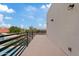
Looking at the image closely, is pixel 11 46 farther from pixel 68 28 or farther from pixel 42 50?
pixel 68 28

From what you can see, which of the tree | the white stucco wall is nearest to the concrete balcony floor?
the white stucco wall

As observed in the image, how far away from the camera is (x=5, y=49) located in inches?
158

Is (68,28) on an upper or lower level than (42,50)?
upper

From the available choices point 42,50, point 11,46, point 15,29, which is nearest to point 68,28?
point 42,50

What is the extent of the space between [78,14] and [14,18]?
9.59ft

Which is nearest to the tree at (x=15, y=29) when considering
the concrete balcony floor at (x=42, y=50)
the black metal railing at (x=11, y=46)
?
the black metal railing at (x=11, y=46)

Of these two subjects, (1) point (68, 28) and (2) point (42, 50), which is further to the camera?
(2) point (42, 50)

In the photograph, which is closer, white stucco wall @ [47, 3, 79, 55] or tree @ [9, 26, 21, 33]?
white stucco wall @ [47, 3, 79, 55]

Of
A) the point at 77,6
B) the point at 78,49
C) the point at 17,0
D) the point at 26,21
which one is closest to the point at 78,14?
the point at 77,6

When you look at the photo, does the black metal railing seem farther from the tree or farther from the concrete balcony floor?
the concrete balcony floor

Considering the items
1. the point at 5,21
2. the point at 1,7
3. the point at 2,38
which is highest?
the point at 1,7

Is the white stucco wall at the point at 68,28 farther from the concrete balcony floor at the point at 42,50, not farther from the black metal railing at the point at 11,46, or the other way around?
the black metal railing at the point at 11,46

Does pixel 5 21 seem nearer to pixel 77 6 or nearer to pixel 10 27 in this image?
pixel 10 27

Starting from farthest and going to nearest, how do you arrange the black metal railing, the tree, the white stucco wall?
1. the tree
2. the black metal railing
3. the white stucco wall
